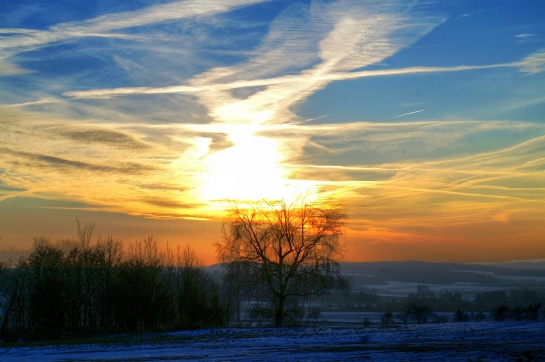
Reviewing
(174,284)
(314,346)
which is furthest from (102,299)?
(314,346)

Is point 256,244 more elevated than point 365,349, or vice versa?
point 256,244

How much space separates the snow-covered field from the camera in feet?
54.1

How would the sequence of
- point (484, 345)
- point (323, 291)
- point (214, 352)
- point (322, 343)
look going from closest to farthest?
point (484, 345) → point (214, 352) → point (322, 343) → point (323, 291)

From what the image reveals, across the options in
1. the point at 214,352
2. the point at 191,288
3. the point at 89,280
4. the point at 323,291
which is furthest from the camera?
the point at 323,291

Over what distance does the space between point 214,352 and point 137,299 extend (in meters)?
16.8

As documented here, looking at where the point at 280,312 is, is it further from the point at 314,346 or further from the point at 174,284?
the point at 314,346

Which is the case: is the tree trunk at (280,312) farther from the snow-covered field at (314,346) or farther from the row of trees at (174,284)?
the snow-covered field at (314,346)

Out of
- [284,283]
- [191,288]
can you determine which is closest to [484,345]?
[191,288]

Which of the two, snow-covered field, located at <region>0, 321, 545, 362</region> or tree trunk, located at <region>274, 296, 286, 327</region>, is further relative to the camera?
tree trunk, located at <region>274, 296, 286, 327</region>

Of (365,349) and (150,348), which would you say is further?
(150,348)

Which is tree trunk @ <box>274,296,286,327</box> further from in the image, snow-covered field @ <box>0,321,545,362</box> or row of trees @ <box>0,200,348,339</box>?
snow-covered field @ <box>0,321,545,362</box>

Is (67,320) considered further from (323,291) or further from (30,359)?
(323,291)

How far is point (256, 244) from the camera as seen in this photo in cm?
4397

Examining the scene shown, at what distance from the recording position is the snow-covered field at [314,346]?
1648cm
